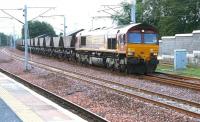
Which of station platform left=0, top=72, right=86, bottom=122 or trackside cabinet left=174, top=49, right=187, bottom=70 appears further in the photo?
trackside cabinet left=174, top=49, right=187, bottom=70

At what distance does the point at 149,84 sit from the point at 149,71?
714cm

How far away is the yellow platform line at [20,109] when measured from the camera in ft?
44.9

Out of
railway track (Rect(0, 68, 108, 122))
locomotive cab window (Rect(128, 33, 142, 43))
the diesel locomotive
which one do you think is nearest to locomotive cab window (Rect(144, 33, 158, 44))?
the diesel locomotive

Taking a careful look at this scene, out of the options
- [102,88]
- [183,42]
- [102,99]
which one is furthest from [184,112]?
[183,42]

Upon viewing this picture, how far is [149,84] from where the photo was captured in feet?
76.9

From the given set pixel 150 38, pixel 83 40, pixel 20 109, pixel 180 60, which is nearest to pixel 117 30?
pixel 150 38

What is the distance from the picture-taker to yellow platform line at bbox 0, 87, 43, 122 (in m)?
13.7

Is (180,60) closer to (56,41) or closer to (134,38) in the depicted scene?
(134,38)

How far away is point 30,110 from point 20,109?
329mm

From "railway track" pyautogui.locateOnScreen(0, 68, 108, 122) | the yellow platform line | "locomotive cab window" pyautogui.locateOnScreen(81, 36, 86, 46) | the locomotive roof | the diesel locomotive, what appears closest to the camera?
the yellow platform line

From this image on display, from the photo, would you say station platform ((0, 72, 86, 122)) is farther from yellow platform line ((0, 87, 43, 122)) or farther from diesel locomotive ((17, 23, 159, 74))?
diesel locomotive ((17, 23, 159, 74))

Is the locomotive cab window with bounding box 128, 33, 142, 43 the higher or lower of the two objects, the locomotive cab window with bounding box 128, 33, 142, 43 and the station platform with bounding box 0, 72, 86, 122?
the higher

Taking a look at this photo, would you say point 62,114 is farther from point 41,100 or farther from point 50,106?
point 41,100

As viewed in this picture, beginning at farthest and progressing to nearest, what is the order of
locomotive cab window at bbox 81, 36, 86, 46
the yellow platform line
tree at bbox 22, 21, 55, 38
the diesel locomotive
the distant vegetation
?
tree at bbox 22, 21, 55, 38
the distant vegetation
locomotive cab window at bbox 81, 36, 86, 46
the diesel locomotive
the yellow platform line
